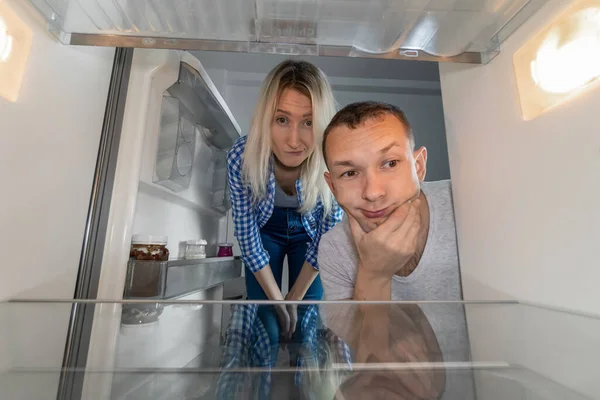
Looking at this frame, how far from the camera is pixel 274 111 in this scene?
1.01m

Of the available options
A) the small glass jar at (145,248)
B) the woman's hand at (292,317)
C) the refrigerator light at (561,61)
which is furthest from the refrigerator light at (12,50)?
the refrigerator light at (561,61)

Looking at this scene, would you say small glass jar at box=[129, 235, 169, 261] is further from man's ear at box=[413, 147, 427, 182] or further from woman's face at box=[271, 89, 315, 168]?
man's ear at box=[413, 147, 427, 182]

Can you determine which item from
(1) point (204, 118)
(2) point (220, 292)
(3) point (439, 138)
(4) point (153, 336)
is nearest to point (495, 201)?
(4) point (153, 336)

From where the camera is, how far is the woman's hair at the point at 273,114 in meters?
1.00

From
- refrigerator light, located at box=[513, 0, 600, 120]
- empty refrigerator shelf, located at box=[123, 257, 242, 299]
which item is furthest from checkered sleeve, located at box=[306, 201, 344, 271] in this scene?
refrigerator light, located at box=[513, 0, 600, 120]

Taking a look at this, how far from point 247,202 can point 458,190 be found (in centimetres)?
67

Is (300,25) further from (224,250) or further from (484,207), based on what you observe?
(224,250)

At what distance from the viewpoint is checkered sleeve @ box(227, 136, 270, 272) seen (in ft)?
3.61

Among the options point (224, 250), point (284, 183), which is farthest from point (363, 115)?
point (224, 250)

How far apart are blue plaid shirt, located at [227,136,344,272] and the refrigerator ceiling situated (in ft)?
1.50

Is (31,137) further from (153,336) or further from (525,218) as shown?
(525,218)

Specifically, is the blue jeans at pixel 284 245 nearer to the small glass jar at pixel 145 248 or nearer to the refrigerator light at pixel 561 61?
the small glass jar at pixel 145 248

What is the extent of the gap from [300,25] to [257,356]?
0.61 meters

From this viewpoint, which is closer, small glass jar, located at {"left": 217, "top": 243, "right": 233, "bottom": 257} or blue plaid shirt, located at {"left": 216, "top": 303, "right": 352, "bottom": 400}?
blue plaid shirt, located at {"left": 216, "top": 303, "right": 352, "bottom": 400}
